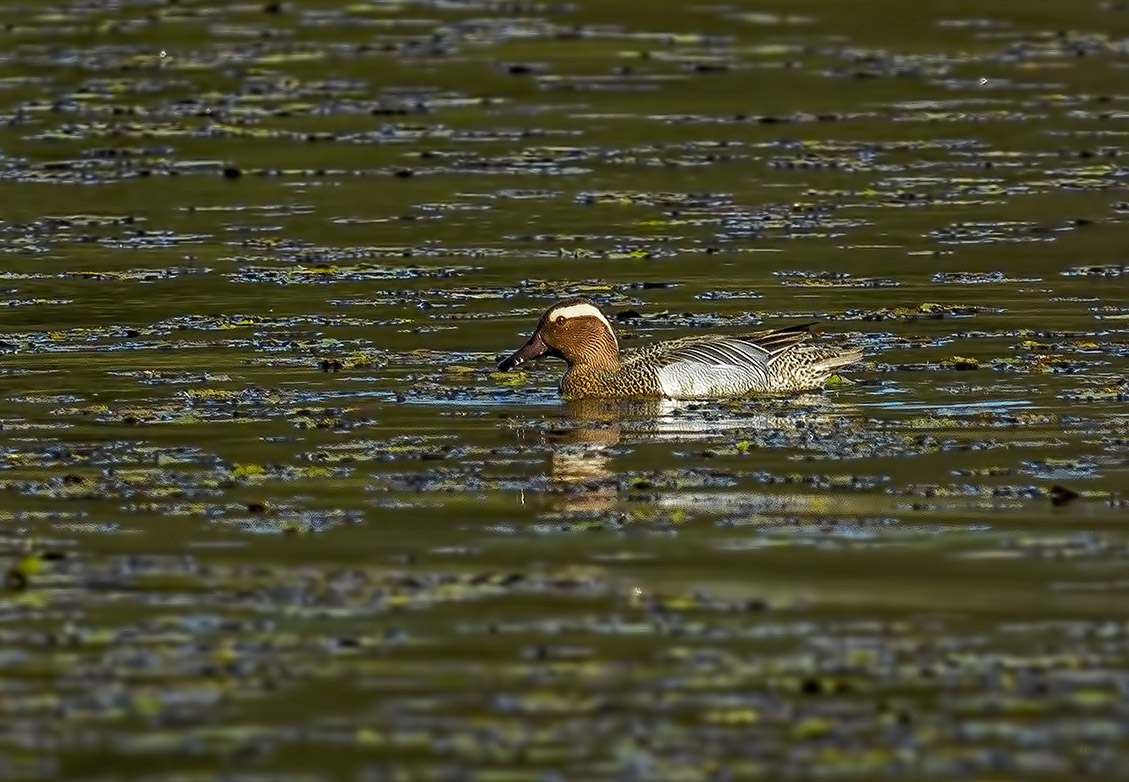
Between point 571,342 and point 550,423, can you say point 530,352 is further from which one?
point 550,423

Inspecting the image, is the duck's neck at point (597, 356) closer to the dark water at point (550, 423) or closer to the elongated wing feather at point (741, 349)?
the dark water at point (550, 423)

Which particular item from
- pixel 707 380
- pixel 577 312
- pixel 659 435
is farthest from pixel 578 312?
pixel 659 435

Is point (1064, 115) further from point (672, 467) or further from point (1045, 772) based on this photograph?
point (1045, 772)

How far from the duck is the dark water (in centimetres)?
22

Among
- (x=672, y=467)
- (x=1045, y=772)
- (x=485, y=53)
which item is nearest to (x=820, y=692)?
(x=1045, y=772)

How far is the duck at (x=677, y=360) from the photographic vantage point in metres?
15.4

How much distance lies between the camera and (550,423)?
1462cm

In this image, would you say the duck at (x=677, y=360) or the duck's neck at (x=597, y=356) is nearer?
the duck at (x=677, y=360)

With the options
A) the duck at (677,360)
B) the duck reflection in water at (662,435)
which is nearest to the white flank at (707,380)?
the duck at (677,360)

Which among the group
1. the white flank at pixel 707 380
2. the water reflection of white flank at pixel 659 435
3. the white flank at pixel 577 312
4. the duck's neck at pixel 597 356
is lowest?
the water reflection of white flank at pixel 659 435

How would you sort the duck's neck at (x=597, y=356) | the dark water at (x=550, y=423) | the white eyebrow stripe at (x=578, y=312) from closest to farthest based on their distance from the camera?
the dark water at (x=550, y=423), the duck's neck at (x=597, y=356), the white eyebrow stripe at (x=578, y=312)

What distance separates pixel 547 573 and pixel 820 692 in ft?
6.41

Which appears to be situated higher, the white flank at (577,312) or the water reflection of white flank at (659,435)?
the white flank at (577,312)

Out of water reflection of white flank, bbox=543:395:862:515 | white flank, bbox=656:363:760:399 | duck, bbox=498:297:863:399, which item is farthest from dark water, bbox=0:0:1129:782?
white flank, bbox=656:363:760:399
